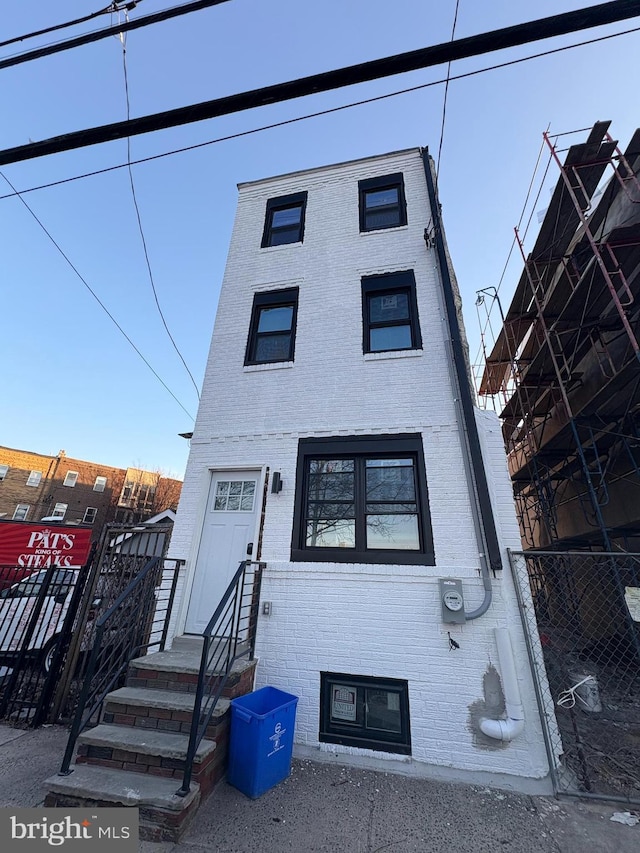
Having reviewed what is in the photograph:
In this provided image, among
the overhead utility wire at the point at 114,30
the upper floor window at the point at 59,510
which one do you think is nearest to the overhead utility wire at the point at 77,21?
the overhead utility wire at the point at 114,30

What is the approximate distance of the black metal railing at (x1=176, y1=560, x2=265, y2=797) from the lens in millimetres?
2596

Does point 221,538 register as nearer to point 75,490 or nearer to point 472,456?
point 472,456

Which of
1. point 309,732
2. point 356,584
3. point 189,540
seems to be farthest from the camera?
point 189,540

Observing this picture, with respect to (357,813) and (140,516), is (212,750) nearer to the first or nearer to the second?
(357,813)

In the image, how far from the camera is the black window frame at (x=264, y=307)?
19.2 ft

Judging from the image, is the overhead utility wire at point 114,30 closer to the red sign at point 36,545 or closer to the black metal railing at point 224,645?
the black metal railing at point 224,645

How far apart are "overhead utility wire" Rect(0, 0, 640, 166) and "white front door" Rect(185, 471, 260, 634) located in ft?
13.1

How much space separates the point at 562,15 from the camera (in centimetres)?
281

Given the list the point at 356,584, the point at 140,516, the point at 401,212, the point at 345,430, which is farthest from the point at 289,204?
the point at 140,516

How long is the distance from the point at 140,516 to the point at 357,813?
35329mm

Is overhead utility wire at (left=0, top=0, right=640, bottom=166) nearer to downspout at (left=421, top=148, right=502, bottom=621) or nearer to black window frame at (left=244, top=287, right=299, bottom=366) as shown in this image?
downspout at (left=421, top=148, right=502, bottom=621)

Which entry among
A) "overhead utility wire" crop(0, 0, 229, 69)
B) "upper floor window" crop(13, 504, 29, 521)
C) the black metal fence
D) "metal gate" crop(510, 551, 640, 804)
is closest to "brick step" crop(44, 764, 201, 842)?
the black metal fence

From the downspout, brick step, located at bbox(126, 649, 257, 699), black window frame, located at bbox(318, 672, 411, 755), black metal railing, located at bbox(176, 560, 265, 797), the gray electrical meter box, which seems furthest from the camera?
the downspout

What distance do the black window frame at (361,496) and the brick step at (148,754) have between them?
1.96m
